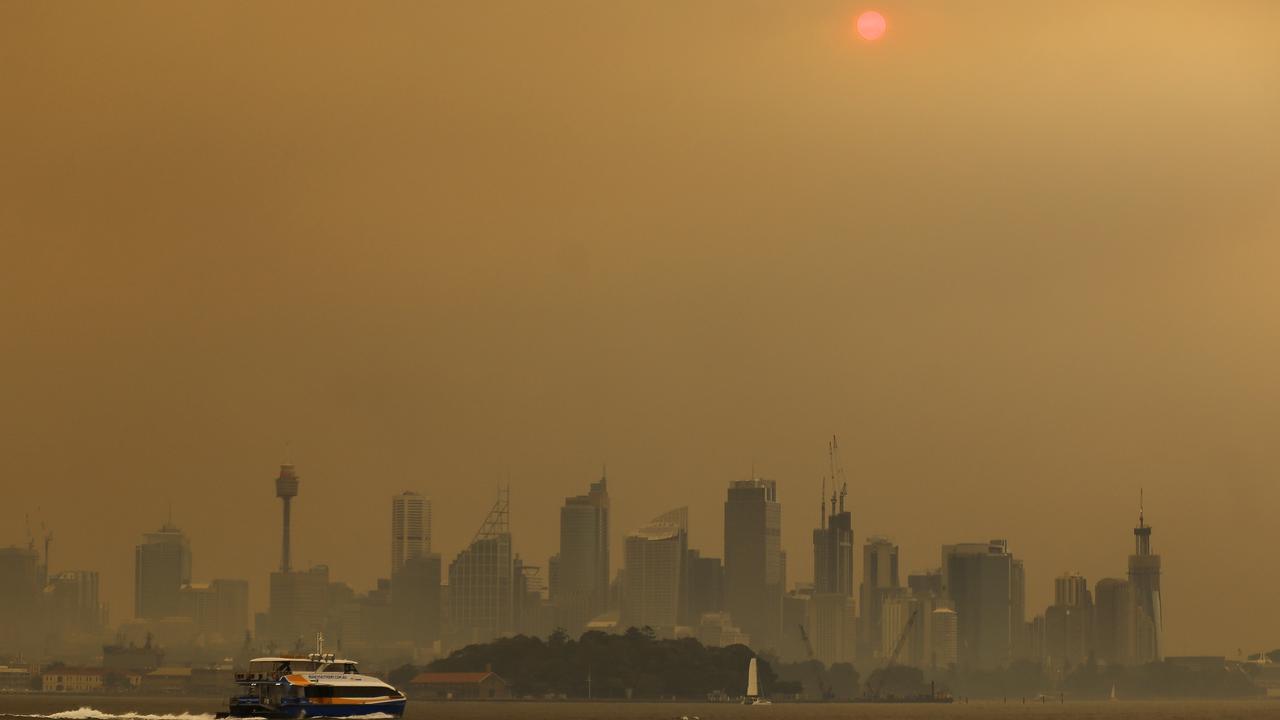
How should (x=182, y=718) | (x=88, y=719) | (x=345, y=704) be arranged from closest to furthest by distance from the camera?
(x=345, y=704) < (x=182, y=718) < (x=88, y=719)

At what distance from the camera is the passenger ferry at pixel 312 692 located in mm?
Answer: 143875

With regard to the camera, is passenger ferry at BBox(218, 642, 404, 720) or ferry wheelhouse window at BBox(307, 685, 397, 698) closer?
passenger ferry at BBox(218, 642, 404, 720)

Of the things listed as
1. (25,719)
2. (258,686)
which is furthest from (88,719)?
(258,686)

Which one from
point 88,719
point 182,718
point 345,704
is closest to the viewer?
point 345,704

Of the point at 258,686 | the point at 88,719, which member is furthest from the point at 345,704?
the point at 88,719

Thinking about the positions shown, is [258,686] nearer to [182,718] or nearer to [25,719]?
[182,718]

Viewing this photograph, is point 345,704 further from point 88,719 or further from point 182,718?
point 88,719

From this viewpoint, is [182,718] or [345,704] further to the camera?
[182,718]

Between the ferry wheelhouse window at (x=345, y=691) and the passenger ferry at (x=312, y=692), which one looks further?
the ferry wheelhouse window at (x=345, y=691)

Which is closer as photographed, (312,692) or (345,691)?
(312,692)

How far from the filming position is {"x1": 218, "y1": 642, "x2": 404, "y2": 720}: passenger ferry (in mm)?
143875

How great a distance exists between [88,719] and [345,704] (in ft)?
164

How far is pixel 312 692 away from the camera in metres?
145

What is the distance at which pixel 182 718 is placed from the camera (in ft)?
543
